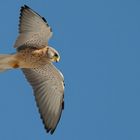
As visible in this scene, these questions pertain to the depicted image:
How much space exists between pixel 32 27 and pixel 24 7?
60 centimetres

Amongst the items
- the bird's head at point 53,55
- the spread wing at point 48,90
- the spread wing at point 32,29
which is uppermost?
the spread wing at point 32,29

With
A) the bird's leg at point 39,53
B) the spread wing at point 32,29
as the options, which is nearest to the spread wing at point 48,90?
the bird's leg at point 39,53

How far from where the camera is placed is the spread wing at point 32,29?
1591cm

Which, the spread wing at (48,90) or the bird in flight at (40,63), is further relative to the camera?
the spread wing at (48,90)

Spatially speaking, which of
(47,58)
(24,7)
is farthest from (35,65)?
(24,7)

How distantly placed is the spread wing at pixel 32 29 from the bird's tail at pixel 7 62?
436mm

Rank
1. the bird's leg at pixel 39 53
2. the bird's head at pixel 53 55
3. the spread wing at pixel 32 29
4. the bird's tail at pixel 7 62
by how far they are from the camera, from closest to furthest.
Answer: the bird's tail at pixel 7 62 → the spread wing at pixel 32 29 → the bird's head at pixel 53 55 → the bird's leg at pixel 39 53

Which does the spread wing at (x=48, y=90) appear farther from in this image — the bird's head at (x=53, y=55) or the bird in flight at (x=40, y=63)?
the bird's head at (x=53, y=55)

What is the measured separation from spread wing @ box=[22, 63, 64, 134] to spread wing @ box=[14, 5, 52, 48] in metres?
0.66

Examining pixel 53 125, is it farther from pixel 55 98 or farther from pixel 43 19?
pixel 43 19

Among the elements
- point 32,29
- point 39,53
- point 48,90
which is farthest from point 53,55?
point 48,90

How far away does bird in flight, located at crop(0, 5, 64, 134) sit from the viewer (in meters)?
16.0

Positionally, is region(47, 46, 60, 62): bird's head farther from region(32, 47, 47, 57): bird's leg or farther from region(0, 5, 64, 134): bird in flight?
region(32, 47, 47, 57): bird's leg

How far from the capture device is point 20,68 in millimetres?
16516
